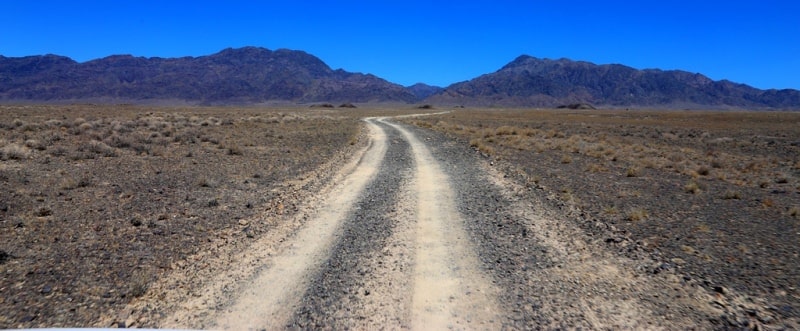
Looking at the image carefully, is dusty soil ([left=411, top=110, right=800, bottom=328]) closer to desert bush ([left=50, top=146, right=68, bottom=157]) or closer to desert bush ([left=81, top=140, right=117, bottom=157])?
desert bush ([left=81, top=140, right=117, bottom=157])

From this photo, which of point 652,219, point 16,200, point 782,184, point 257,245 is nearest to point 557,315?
point 257,245

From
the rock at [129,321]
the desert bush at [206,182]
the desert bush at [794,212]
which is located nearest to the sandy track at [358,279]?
the rock at [129,321]

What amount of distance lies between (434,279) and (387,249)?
4.58 feet

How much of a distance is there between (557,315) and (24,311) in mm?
5967

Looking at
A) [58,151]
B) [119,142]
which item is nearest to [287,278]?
[58,151]

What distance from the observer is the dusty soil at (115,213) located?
5.51m

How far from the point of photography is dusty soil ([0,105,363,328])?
5.51 meters

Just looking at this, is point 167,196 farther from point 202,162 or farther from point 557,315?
point 557,315

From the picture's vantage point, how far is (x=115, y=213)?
948cm

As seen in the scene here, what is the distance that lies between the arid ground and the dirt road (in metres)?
0.03

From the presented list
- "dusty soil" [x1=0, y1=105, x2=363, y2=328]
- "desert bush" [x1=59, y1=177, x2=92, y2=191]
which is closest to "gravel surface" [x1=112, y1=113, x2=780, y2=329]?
"dusty soil" [x1=0, y1=105, x2=363, y2=328]

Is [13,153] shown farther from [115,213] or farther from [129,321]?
[129,321]

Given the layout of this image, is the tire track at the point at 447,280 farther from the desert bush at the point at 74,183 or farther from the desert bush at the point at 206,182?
the desert bush at the point at 74,183

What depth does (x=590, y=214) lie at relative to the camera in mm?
9594
